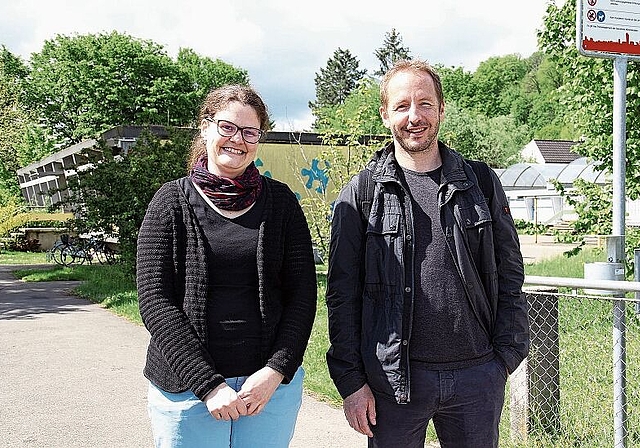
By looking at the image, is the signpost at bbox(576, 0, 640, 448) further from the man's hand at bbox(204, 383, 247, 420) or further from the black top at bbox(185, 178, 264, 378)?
the man's hand at bbox(204, 383, 247, 420)

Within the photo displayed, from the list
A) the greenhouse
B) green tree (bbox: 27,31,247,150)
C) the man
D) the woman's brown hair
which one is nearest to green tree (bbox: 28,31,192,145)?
green tree (bbox: 27,31,247,150)

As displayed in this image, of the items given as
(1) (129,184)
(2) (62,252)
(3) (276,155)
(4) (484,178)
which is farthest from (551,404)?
(2) (62,252)

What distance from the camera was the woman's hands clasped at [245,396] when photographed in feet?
9.32

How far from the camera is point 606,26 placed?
5082 mm

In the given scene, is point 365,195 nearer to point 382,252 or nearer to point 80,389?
point 382,252

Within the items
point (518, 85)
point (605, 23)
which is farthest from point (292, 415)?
point (518, 85)

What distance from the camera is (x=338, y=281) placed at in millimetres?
3117

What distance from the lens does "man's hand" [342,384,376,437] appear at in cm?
308

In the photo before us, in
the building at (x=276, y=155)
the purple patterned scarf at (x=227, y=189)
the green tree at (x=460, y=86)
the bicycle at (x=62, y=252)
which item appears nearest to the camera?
the purple patterned scarf at (x=227, y=189)

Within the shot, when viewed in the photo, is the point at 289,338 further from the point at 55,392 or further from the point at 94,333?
the point at 94,333

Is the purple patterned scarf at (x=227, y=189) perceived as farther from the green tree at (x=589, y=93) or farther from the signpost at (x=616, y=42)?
the green tree at (x=589, y=93)

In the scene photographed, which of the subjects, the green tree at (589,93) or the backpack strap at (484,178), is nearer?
the backpack strap at (484,178)

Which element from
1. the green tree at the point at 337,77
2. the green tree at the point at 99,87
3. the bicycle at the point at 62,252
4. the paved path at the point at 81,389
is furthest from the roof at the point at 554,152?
the paved path at the point at 81,389

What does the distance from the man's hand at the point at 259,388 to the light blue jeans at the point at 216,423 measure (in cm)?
5
